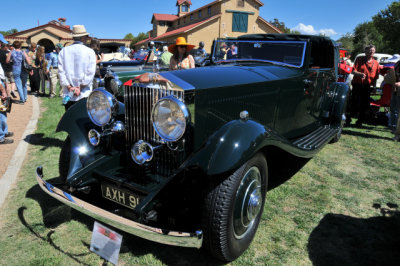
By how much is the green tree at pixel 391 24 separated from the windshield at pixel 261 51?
36.5m

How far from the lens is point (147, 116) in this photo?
2.31 meters

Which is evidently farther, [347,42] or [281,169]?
[347,42]

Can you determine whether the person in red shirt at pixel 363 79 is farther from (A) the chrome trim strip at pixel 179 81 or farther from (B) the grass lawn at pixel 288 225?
(A) the chrome trim strip at pixel 179 81

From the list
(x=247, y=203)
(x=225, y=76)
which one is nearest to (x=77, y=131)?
(x=225, y=76)

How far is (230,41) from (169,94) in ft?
7.29

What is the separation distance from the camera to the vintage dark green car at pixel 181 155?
1.85m

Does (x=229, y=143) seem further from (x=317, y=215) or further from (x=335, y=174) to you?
(x=335, y=174)

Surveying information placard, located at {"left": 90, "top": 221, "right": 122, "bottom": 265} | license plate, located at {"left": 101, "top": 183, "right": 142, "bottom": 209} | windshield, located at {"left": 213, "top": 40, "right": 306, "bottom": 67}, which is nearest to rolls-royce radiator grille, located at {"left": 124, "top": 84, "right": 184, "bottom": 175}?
license plate, located at {"left": 101, "top": 183, "right": 142, "bottom": 209}

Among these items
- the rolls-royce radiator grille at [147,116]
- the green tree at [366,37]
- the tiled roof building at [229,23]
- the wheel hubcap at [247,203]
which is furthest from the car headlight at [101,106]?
the green tree at [366,37]

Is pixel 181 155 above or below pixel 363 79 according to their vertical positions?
below

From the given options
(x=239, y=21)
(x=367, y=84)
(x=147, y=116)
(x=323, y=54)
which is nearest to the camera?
(x=147, y=116)

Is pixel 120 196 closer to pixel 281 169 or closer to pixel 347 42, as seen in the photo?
pixel 281 169

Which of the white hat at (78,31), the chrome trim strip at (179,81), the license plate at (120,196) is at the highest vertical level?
the white hat at (78,31)

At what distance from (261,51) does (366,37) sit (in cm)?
4639
